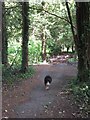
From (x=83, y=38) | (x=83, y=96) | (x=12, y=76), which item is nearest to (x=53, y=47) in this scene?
(x=12, y=76)

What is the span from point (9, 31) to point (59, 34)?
431 inches

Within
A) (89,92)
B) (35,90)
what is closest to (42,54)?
(35,90)

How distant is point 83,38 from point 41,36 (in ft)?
55.0

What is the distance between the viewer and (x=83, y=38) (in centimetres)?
1205

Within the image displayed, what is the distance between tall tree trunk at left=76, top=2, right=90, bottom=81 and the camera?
11992mm

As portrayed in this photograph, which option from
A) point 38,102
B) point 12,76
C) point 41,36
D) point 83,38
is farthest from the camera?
point 41,36

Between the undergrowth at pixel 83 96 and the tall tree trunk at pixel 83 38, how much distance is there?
24.4 inches

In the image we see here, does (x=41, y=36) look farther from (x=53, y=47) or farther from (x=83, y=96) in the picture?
(x=83, y=96)

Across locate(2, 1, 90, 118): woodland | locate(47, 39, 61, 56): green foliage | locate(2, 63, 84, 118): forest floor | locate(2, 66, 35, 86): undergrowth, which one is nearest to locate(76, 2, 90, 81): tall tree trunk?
locate(2, 1, 90, 118): woodland

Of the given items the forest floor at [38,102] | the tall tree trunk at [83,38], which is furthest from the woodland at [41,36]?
the forest floor at [38,102]

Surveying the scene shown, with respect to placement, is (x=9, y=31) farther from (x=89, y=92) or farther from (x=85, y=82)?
(x=89, y=92)

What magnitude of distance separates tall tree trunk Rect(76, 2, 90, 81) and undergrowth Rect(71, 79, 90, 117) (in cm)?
62

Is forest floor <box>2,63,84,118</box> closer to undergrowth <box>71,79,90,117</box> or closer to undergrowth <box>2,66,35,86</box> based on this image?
undergrowth <box>71,79,90,117</box>

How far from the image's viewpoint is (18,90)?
12.1 metres
